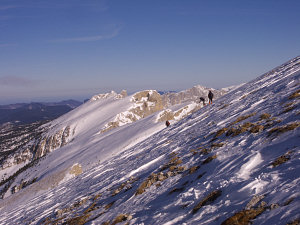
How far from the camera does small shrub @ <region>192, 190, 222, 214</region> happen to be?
563cm

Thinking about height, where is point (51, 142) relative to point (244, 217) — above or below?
below

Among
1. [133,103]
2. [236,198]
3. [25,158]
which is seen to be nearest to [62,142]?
[25,158]

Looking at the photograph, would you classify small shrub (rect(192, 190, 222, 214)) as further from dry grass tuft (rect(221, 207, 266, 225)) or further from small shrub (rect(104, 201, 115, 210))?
small shrub (rect(104, 201, 115, 210))

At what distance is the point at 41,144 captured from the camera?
417 feet

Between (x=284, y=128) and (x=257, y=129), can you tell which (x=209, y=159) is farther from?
(x=284, y=128)

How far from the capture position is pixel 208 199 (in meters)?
5.75

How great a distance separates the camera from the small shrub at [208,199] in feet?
18.5

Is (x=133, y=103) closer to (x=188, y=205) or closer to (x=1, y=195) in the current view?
(x=1, y=195)

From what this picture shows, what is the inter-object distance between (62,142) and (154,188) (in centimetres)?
12042

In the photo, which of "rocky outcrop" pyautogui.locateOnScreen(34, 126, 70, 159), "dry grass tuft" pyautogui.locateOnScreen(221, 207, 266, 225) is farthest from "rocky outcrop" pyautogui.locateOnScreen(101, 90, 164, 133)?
"dry grass tuft" pyautogui.locateOnScreen(221, 207, 266, 225)

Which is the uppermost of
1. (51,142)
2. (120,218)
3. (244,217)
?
(244,217)

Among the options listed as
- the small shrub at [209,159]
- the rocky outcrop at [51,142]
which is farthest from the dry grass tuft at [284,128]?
the rocky outcrop at [51,142]

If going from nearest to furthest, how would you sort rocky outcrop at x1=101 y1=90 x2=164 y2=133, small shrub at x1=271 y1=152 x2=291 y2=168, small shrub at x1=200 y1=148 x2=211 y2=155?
1. small shrub at x1=271 y1=152 x2=291 y2=168
2. small shrub at x1=200 y1=148 x2=211 y2=155
3. rocky outcrop at x1=101 y1=90 x2=164 y2=133

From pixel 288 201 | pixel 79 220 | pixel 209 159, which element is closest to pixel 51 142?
pixel 79 220
